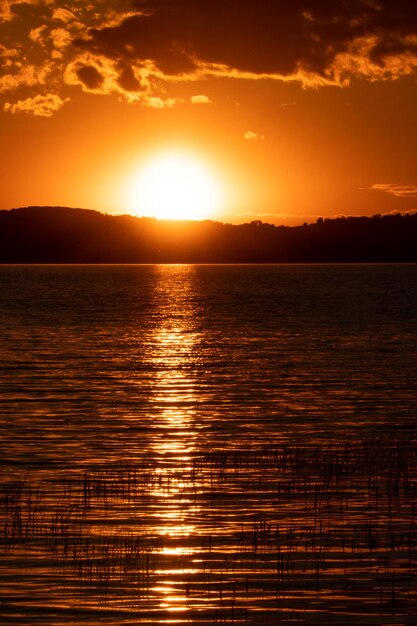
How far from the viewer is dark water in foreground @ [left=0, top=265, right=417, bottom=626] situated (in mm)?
18250

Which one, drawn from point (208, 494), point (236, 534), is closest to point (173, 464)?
point (208, 494)

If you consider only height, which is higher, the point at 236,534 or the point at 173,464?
the point at 236,534

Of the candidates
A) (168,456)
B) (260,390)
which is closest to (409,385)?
(260,390)

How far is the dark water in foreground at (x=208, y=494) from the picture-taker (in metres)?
18.2

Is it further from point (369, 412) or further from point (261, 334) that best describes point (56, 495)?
point (261, 334)

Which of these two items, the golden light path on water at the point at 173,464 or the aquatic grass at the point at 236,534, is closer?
the aquatic grass at the point at 236,534

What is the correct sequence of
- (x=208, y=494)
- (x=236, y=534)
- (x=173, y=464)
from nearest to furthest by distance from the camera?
(x=236, y=534)
(x=208, y=494)
(x=173, y=464)

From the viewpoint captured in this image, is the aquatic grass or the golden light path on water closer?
the aquatic grass

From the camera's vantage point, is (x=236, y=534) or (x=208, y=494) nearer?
(x=236, y=534)

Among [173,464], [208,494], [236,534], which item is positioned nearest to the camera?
[236,534]

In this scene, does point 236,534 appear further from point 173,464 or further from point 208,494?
point 173,464

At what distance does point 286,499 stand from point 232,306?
12960 cm

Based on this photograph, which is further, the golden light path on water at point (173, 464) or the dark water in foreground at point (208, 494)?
the golden light path on water at point (173, 464)

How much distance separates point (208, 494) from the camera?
2619 cm
